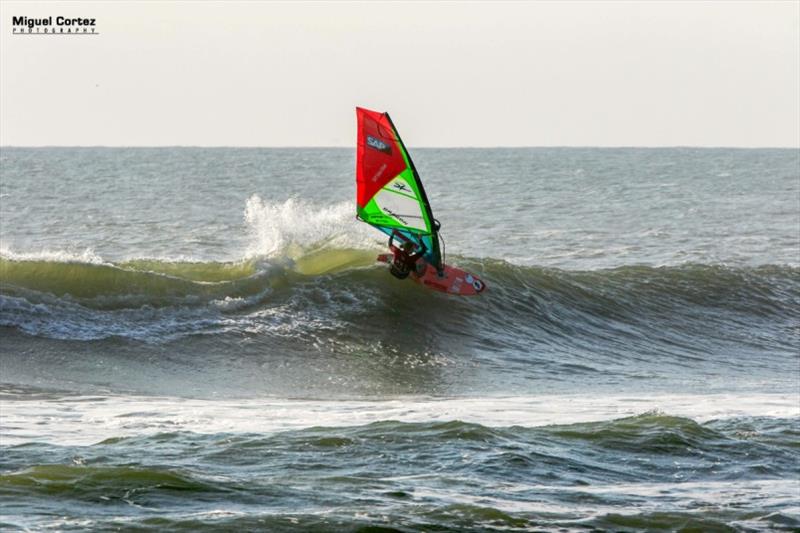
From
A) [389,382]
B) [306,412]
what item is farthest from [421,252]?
[306,412]

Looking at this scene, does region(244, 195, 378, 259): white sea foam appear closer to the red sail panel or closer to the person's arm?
the person's arm

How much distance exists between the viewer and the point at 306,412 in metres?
12.3

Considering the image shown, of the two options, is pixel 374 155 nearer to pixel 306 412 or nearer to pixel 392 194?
pixel 392 194

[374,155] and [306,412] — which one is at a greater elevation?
[374,155]

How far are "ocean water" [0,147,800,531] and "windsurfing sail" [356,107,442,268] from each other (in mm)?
1496

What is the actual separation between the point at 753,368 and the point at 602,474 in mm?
7351

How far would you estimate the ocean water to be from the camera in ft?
29.3

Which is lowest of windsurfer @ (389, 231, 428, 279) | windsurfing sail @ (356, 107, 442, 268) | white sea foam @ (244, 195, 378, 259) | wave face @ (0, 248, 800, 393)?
wave face @ (0, 248, 800, 393)

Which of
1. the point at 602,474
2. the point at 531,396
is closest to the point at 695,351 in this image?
the point at 531,396

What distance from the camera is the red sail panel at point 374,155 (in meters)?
16.9
